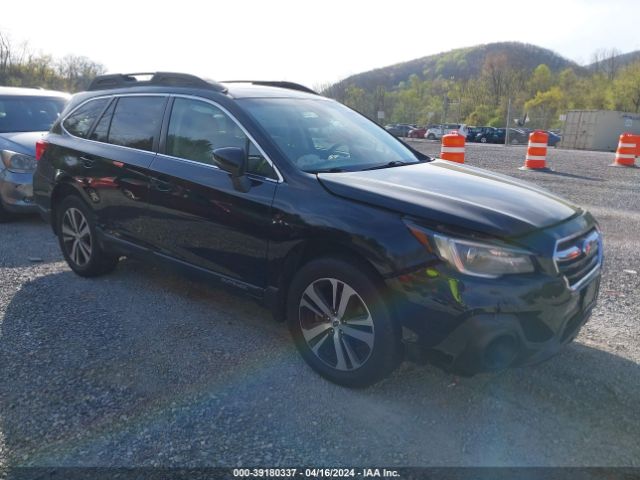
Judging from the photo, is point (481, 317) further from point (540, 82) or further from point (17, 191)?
point (540, 82)

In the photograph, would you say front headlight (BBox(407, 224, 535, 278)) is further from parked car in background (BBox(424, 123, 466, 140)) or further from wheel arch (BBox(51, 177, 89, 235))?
parked car in background (BBox(424, 123, 466, 140))

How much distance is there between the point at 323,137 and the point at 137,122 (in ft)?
5.43

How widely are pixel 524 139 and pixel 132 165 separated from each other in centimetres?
4474

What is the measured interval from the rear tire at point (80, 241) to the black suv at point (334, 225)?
0.21 ft

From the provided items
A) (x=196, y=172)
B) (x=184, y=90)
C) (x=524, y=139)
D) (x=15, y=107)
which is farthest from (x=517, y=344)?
(x=524, y=139)

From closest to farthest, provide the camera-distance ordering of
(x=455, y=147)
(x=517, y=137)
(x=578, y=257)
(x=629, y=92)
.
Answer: (x=578, y=257)
(x=455, y=147)
(x=517, y=137)
(x=629, y=92)

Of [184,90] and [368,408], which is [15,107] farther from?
[368,408]

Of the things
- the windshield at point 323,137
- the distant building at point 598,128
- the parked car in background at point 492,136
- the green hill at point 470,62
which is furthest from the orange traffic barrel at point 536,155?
the green hill at point 470,62

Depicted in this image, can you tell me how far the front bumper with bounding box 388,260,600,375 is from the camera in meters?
2.58

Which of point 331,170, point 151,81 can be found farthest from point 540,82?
point 331,170

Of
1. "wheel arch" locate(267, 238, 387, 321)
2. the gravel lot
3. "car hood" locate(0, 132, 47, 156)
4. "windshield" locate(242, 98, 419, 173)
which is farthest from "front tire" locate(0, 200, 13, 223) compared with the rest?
"wheel arch" locate(267, 238, 387, 321)

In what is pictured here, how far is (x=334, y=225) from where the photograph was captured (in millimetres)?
2984

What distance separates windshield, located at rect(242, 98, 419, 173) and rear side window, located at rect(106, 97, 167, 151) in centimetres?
93

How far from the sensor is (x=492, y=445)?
2.66 metres
